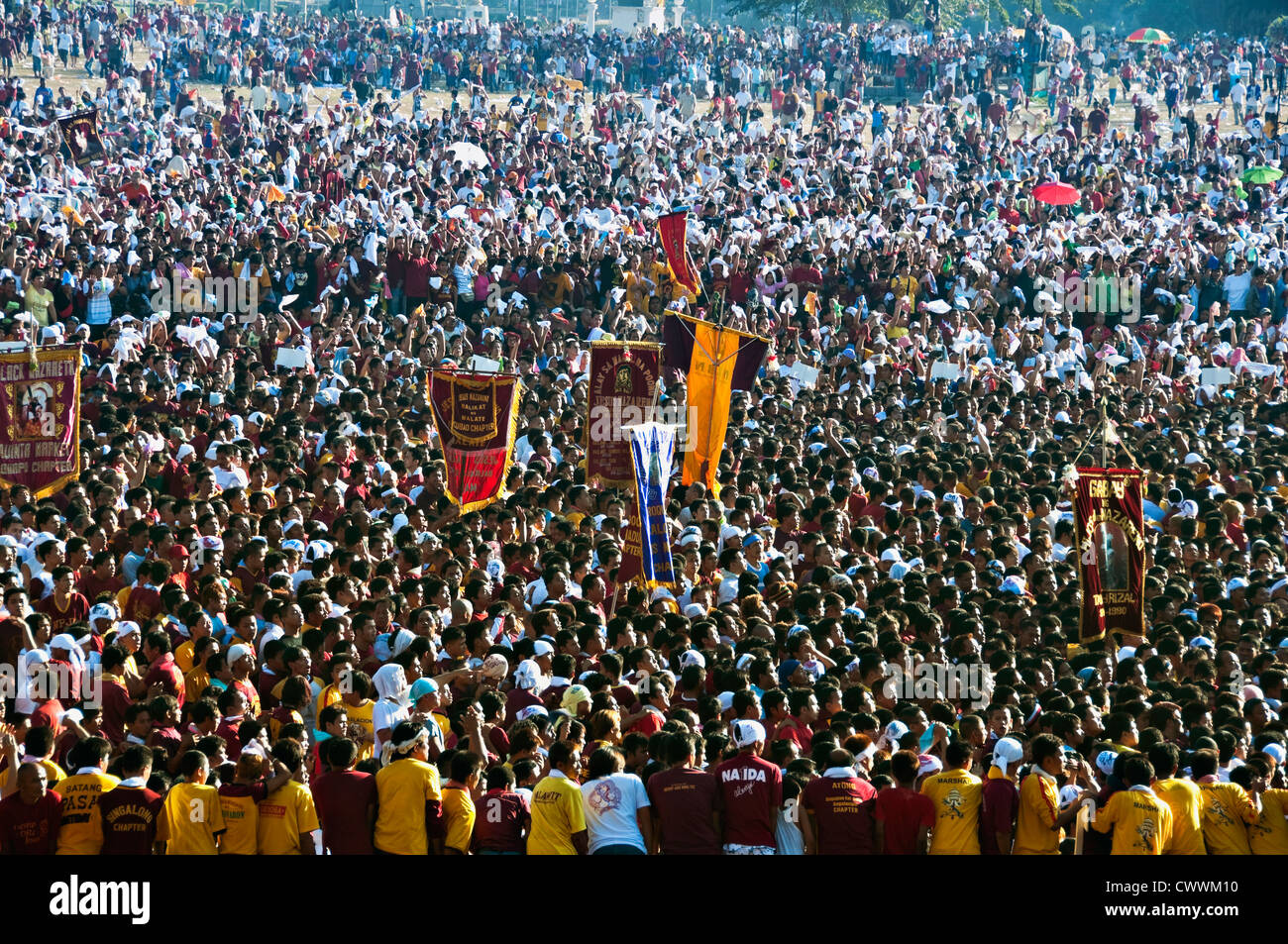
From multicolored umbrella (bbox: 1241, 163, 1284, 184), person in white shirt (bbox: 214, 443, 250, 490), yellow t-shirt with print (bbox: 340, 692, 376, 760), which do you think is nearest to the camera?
yellow t-shirt with print (bbox: 340, 692, 376, 760)

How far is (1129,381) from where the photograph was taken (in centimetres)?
2236

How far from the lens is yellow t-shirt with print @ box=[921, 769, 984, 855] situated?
838 cm

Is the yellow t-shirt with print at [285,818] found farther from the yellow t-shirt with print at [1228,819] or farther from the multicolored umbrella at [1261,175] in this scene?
the multicolored umbrella at [1261,175]

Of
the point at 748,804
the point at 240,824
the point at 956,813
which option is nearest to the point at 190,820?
the point at 240,824

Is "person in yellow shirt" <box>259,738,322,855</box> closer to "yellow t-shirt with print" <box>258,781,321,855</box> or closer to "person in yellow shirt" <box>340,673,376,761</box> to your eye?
"yellow t-shirt with print" <box>258,781,321,855</box>

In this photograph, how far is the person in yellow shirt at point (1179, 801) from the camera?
27.2 ft

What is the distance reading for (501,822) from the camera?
822cm

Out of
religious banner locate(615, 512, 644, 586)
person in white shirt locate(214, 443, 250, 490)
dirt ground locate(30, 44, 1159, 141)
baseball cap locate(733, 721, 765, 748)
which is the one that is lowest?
baseball cap locate(733, 721, 765, 748)

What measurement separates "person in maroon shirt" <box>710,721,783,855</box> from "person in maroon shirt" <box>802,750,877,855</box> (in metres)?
0.18

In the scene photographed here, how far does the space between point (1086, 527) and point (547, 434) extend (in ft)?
20.7

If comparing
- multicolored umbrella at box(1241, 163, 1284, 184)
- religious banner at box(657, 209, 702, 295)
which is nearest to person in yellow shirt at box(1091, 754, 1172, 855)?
religious banner at box(657, 209, 702, 295)

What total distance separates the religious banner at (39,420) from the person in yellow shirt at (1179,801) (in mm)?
7980

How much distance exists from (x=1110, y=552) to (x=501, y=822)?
486 cm

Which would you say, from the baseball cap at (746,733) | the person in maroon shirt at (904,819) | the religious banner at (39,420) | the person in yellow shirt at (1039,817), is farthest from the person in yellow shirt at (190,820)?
the religious banner at (39,420)
